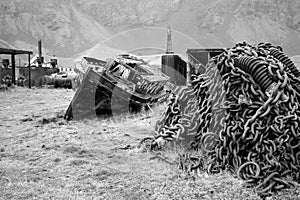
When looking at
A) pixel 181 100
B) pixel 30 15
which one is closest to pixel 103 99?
pixel 181 100

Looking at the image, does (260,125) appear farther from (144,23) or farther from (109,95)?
(144,23)

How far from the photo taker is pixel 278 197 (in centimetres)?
288

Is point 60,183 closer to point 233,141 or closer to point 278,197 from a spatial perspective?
point 233,141

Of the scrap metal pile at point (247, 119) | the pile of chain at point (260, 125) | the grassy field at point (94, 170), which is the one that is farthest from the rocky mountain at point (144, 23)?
the pile of chain at point (260, 125)

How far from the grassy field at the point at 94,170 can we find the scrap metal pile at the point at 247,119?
0.67 ft

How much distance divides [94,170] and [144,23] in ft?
206

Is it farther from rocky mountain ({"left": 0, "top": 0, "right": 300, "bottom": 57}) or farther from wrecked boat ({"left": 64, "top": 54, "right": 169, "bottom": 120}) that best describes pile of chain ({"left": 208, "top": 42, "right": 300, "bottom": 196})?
rocky mountain ({"left": 0, "top": 0, "right": 300, "bottom": 57})

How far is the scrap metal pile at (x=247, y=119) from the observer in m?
3.21

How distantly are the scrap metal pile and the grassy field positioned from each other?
20 centimetres

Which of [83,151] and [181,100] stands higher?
[181,100]

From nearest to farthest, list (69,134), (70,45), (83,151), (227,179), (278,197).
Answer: (278,197), (227,179), (83,151), (69,134), (70,45)

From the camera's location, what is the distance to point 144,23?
64.7 metres

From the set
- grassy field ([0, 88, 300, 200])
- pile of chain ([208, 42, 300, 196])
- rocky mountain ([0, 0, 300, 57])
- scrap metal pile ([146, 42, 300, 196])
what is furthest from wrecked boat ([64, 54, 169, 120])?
rocky mountain ([0, 0, 300, 57])

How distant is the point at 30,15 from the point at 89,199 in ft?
187
